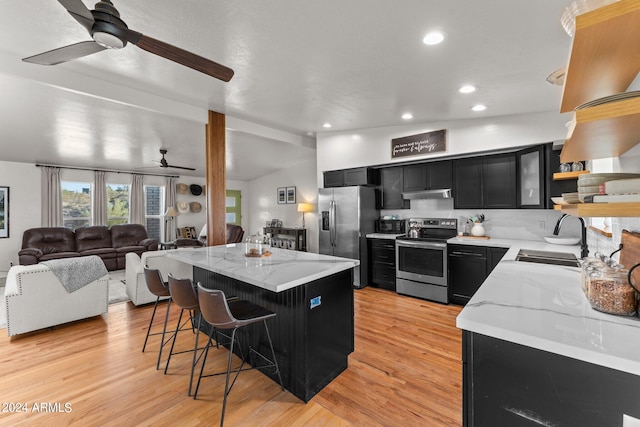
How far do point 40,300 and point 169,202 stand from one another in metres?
5.19

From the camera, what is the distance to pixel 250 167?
7.85m

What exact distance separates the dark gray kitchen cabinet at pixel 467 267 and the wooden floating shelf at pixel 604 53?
267 cm

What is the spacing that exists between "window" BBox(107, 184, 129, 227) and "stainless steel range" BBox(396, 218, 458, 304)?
6.93 m

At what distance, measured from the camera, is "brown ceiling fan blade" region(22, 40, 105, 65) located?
1646mm

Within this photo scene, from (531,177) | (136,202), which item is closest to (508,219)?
(531,177)

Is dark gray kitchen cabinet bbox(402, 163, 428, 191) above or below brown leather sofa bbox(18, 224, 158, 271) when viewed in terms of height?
above

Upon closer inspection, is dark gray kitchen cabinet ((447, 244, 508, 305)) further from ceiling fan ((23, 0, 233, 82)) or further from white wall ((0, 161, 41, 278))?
white wall ((0, 161, 41, 278))

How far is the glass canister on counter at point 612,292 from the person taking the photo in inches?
40.9

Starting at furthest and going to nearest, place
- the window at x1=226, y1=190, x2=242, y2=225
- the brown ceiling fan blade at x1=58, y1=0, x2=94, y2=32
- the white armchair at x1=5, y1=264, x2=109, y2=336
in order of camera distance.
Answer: the window at x1=226, y1=190, x2=242, y2=225
the white armchair at x1=5, y1=264, x2=109, y2=336
the brown ceiling fan blade at x1=58, y1=0, x2=94, y2=32

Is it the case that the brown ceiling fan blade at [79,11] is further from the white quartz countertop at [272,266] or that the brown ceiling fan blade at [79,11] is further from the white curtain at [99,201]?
the white curtain at [99,201]

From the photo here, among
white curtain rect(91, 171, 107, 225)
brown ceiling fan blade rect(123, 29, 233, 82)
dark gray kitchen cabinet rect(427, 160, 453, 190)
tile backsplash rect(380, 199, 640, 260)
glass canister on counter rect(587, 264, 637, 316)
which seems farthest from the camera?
white curtain rect(91, 171, 107, 225)

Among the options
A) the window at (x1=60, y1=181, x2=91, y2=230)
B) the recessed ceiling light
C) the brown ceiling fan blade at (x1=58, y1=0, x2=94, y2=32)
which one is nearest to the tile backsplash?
the recessed ceiling light

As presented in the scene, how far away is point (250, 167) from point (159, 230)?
3107 millimetres

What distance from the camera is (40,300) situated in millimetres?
2986
